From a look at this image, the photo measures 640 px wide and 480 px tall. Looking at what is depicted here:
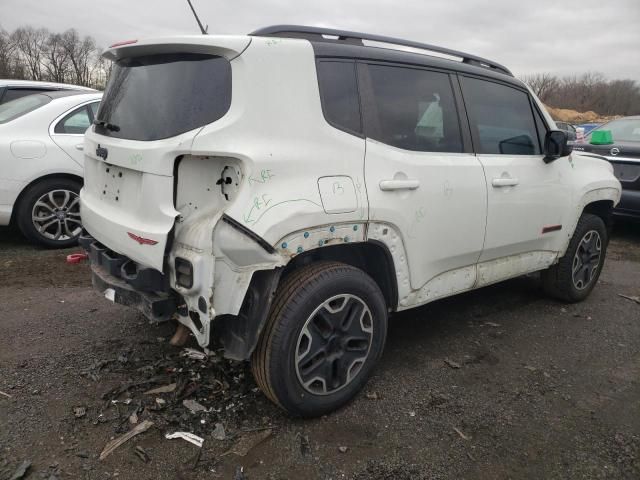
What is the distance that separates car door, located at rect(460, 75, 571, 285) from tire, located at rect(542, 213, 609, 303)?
1.02 feet

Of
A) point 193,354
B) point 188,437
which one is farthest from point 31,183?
point 188,437

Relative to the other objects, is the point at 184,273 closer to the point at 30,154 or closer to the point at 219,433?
the point at 219,433

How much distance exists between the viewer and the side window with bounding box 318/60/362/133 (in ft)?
8.52

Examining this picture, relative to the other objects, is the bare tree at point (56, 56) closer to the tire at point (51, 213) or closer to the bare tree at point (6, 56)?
the bare tree at point (6, 56)

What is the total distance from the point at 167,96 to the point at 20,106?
4.03 meters

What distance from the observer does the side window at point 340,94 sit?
2598 mm

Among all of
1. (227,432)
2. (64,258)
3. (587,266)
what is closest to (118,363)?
(227,432)

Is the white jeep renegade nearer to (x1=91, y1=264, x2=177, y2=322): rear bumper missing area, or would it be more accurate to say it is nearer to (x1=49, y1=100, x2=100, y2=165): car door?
(x1=91, y1=264, x2=177, y2=322): rear bumper missing area

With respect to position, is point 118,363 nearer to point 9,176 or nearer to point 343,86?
point 343,86

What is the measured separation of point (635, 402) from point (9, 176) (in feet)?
18.3

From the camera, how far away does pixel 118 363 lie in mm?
3168

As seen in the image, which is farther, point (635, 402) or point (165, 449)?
point (635, 402)

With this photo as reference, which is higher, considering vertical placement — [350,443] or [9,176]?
[9,176]

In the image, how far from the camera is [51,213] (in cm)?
533
